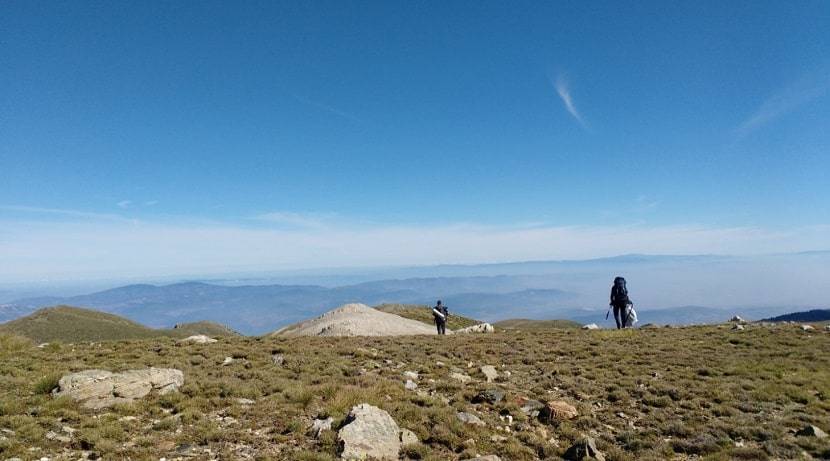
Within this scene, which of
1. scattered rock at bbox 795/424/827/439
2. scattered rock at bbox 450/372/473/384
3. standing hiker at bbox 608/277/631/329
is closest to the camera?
scattered rock at bbox 795/424/827/439

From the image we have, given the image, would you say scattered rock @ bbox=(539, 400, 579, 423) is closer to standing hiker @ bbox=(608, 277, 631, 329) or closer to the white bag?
standing hiker @ bbox=(608, 277, 631, 329)

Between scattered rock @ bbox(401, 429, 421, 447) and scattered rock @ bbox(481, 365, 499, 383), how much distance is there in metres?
6.66

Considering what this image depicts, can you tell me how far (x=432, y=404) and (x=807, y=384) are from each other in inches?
549

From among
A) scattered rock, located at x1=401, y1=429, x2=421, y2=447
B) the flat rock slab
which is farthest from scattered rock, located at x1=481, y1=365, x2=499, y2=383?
the flat rock slab

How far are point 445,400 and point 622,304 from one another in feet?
76.0

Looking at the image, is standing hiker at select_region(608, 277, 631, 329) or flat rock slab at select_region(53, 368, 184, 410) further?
standing hiker at select_region(608, 277, 631, 329)

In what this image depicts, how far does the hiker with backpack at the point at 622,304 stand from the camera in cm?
3122

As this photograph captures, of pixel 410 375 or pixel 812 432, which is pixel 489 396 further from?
pixel 812 432

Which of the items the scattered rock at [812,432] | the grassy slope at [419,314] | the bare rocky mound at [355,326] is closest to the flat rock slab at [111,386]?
the bare rocky mound at [355,326]

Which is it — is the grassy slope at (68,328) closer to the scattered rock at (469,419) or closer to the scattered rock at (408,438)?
the scattered rock at (469,419)

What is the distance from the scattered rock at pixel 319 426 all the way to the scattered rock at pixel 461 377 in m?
6.51

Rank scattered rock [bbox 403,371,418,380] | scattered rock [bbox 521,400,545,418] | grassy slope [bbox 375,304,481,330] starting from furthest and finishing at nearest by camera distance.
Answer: grassy slope [bbox 375,304,481,330], scattered rock [bbox 403,371,418,380], scattered rock [bbox 521,400,545,418]

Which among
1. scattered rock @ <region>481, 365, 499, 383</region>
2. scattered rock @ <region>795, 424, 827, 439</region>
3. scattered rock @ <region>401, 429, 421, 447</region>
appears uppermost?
scattered rock @ <region>401, 429, 421, 447</region>

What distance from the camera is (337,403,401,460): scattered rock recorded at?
9125 mm
